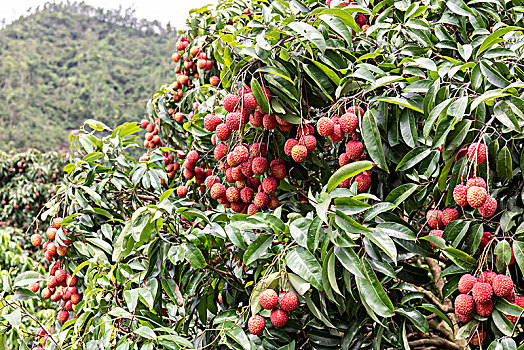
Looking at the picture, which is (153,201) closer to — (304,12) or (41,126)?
(304,12)

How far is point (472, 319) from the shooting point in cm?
112

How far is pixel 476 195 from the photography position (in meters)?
1.00

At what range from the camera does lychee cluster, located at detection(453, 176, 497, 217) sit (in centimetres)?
100

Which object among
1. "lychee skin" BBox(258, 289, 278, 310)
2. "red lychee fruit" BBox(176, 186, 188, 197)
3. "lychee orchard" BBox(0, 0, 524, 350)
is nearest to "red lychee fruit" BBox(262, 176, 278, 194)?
"lychee orchard" BBox(0, 0, 524, 350)

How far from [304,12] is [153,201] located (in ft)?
3.68

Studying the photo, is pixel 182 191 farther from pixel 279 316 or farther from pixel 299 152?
pixel 279 316

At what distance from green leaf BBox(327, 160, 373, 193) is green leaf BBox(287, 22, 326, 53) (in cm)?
35

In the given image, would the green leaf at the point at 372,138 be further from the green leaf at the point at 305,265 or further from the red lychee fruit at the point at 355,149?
the green leaf at the point at 305,265

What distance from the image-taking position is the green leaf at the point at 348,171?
1023 mm

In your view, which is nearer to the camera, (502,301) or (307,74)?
(502,301)

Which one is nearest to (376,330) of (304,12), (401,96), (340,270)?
(340,270)

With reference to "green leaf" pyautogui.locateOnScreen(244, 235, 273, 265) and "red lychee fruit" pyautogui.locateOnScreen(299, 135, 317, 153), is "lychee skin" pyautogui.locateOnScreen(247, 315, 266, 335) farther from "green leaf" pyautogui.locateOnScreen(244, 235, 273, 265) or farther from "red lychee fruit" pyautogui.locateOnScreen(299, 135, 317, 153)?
"red lychee fruit" pyautogui.locateOnScreen(299, 135, 317, 153)

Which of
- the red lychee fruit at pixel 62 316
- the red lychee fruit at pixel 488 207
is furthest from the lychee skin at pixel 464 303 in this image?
the red lychee fruit at pixel 62 316

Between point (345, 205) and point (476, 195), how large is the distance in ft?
0.91
